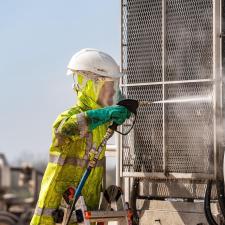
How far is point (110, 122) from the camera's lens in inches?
342

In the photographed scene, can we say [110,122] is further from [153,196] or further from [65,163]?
[153,196]

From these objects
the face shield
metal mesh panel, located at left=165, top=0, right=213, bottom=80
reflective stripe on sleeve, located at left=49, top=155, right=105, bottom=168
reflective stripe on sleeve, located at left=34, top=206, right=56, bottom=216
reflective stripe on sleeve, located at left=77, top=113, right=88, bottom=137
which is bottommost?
reflective stripe on sleeve, located at left=34, top=206, right=56, bottom=216

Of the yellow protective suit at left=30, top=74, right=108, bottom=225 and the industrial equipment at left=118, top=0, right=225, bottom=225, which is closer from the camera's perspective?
the yellow protective suit at left=30, top=74, right=108, bottom=225

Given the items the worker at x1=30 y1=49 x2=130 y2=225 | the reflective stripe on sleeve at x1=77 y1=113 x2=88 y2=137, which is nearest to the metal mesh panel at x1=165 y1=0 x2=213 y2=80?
the worker at x1=30 y1=49 x2=130 y2=225

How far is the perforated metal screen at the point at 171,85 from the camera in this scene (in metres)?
9.05

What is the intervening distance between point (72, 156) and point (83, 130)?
36 centimetres

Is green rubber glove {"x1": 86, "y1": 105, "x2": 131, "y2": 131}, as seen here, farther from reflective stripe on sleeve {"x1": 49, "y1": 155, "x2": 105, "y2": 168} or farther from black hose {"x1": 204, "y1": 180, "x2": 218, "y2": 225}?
black hose {"x1": 204, "y1": 180, "x2": 218, "y2": 225}

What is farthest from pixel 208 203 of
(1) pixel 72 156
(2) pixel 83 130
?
(2) pixel 83 130

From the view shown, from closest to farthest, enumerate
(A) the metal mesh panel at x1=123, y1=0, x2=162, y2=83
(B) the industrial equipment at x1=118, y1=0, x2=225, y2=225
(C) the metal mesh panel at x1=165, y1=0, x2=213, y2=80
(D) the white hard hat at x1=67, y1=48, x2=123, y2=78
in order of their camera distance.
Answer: (D) the white hard hat at x1=67, y1=48, x2=123, y2=78 < (B) the industrial equipment at x1=118, y1=0, x2=225, y2=225 < (C) the metal mesh panel at x1=165, y1=0, x2=213, y2=80 < (A) the metal mesh panel at x1=123, y1=0, x2=162, y2=83

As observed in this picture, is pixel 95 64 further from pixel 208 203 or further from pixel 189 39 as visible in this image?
pixel 208 203

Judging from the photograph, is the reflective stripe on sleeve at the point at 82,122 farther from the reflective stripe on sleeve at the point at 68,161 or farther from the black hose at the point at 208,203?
the black hose at the point at 208,203

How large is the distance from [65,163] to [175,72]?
1.66 metres

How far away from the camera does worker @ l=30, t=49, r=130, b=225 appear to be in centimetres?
820

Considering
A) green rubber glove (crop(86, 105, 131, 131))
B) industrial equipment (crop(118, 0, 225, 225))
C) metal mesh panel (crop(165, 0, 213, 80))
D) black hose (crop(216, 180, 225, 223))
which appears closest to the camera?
green rubber glove (crop(86, 105, 131, 131))
